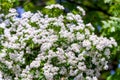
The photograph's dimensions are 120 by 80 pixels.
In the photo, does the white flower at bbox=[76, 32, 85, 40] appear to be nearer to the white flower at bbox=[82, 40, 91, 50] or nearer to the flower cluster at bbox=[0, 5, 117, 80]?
the flower cluster at bbox=[0, 5, 117, 80]

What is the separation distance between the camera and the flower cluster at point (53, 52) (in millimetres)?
8281

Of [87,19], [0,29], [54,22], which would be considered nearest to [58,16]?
[54,22]

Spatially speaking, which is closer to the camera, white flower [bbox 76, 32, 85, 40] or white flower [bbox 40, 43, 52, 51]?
white flower [bbox 40, 43, 52, 51]

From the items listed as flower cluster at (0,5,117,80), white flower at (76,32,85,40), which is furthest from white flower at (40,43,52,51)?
white flower at (76,32,85,40)

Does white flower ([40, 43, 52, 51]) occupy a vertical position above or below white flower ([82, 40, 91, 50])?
above

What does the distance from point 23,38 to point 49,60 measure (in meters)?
0.52

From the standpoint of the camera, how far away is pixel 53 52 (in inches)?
325

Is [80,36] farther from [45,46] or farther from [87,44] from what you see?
[45,46]

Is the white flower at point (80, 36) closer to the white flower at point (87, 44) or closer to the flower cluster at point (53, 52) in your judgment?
the flower cluster at point (53, 52)

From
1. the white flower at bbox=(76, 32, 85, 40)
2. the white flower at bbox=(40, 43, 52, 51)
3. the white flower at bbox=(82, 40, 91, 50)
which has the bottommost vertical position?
the white flower at bbox=(82, 40, 91, 50)

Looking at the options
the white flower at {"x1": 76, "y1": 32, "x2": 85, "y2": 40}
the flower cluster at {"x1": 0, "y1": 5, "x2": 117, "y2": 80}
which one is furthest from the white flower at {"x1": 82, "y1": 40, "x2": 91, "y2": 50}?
the white flower at {"x1": 76, "y1": 32, "x2": 85, "y2": 40}

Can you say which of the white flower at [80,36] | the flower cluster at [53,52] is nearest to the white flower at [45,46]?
the flower cluster at [53,52]

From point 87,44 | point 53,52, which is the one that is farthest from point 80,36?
point 53,52

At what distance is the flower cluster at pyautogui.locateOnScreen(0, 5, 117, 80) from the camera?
828 centimetres
